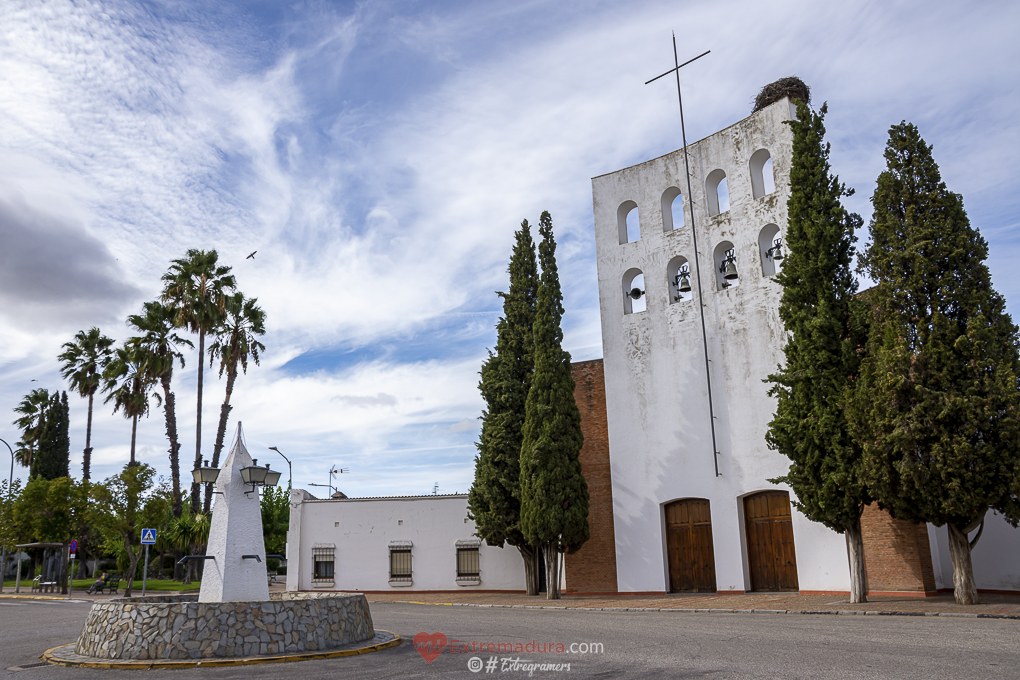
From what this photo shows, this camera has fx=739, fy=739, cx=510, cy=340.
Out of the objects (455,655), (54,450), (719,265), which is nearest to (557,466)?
(719,265)

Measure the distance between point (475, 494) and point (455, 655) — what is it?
1320 cm

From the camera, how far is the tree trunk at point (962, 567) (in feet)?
46.2

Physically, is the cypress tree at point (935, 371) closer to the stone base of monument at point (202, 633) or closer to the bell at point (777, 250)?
the bell at point (777, 250)

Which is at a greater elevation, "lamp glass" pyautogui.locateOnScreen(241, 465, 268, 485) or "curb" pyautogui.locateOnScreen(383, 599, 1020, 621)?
"lamp glass" pyautogui.locateOnScreen(241, 465, 268, 485)

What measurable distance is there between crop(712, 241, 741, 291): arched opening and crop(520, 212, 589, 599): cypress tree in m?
4.97

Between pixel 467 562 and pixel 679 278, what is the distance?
12.8 m

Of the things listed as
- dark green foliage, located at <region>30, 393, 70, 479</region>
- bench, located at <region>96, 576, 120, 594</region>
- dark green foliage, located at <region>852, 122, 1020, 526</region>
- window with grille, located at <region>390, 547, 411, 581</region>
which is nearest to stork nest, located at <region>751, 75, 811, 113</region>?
dark green foliage, located at <region>852, 122, 1020, 526</region>

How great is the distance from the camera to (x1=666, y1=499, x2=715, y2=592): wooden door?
66.4 ft

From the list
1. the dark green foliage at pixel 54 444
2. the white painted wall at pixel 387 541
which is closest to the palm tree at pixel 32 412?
the dark green foliage at pixel 54 444

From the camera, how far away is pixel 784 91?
20.1 meters

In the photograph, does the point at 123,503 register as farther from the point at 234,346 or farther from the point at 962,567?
the point at 962,567

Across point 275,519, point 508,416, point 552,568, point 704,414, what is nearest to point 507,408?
point 508,416

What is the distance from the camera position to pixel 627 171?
23438 millimetres

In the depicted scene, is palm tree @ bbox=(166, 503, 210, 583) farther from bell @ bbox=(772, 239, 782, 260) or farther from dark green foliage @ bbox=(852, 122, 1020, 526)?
dark green foliage @ bbox=(852, 122, 1020, 526)
